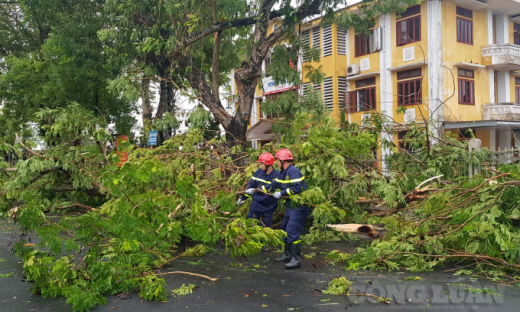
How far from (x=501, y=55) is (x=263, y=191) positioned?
818 inches

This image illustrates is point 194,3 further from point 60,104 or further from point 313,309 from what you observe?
point 313,309

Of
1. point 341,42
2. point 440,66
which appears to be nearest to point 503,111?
point 440,66

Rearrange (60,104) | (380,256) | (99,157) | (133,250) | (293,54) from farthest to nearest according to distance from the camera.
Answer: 1. (60,104)
2. (293,54)
3. (99,157)
4. (380,256)
5. (133,250)

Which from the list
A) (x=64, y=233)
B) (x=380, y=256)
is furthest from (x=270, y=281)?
(x=64, y=233)

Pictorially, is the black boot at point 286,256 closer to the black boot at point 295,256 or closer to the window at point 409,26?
the black boot at point 295,256

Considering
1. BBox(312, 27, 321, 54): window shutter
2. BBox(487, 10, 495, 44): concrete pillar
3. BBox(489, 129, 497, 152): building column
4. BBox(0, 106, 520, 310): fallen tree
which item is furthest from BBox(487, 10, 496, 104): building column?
BBox(0, 106, 520, 310): fallen tree

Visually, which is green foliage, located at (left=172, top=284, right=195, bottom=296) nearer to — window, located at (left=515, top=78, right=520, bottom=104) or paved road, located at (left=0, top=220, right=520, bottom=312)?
paved road, located at (left=0, top=220, right=520, bottom=312)

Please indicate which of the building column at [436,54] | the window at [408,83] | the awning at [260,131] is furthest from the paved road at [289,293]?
the awning at [260,131]

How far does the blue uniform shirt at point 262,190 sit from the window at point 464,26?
62.1 ft

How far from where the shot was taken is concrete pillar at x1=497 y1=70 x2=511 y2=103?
83.7ft

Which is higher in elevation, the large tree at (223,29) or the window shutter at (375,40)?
the window shutter at (375,40)

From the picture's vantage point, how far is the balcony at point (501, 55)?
2394 centimetres

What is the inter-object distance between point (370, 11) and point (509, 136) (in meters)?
14.6

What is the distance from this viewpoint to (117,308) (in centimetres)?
516
